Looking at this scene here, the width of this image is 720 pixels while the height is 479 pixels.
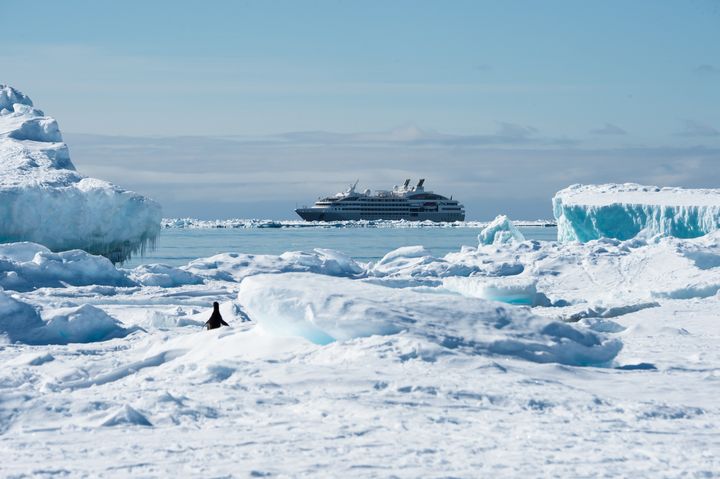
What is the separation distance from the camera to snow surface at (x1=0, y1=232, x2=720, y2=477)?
5.05m

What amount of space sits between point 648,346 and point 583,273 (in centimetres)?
1128

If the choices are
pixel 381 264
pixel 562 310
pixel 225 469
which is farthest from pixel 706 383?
pixel 381 264

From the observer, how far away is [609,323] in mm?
11391

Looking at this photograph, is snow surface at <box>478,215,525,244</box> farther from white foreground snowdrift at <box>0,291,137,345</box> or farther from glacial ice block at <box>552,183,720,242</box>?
white foreground snowdrift at <box>0,291,137,345</box>

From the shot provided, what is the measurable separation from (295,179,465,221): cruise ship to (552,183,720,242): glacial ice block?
222 ft

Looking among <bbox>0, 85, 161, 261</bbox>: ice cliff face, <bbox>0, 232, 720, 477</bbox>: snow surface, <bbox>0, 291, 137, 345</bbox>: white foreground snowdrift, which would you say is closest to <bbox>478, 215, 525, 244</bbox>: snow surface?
<bbox>0, 85, 161, 261</bbox>: ice cliff face

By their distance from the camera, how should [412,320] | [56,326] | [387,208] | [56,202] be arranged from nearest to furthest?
[412,320], [56,326], [56,202], [387,208]

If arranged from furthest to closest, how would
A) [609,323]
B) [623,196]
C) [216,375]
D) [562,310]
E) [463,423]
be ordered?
[623,196] < [562,310] < [609,323] < [216,375] < [463,423]

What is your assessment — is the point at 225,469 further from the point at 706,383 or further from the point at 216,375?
the point at 706,383

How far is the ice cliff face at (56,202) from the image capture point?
22797 millimetres

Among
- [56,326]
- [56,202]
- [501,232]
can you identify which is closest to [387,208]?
[501,232]

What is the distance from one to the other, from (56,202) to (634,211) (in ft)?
55.9

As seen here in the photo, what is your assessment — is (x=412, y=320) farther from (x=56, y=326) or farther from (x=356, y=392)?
(x=56, y=326)

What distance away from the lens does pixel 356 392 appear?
6.35m
